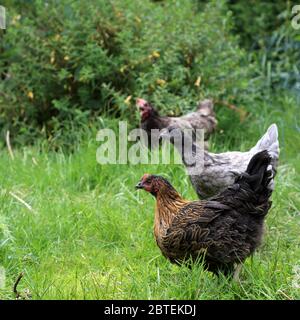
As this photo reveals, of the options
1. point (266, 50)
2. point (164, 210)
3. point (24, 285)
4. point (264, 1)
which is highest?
point (264, 1)

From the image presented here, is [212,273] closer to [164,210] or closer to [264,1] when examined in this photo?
Result: [164,210]

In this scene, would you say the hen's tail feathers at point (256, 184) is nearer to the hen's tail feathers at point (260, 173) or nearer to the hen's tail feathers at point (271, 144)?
the hen's tail feathers at point (260, 173)

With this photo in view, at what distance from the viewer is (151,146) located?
6652 mm

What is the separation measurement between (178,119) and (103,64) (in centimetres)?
91

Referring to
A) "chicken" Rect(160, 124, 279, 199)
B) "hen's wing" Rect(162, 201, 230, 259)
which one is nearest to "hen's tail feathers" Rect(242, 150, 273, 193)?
"hen's wing" Rect(162, 201, 230, 259)

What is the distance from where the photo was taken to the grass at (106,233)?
417 cm

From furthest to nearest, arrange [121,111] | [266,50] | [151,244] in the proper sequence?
[266,50] < [121,111] < [151,244]

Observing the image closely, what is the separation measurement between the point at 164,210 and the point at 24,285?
0.96 metres

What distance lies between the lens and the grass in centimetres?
417

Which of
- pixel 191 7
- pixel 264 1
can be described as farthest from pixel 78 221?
pixel 264 1

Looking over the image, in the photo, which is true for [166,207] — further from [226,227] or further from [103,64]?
[103,64]

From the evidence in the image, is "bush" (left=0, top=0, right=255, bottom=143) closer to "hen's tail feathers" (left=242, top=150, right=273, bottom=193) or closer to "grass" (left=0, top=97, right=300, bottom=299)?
"grass" (left=0, top=97, right=300, bottom=299)
